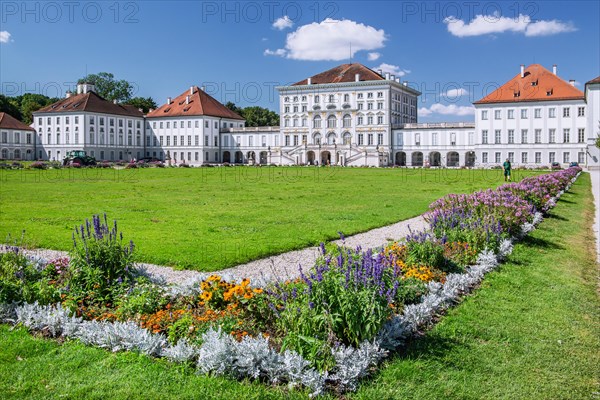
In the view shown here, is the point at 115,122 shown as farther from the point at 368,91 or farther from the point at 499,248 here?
the point at 499,248

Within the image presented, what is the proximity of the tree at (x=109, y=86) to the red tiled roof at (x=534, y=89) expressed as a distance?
74182 millimetres

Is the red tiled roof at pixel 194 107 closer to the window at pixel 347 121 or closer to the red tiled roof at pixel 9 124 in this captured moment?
the red tiled roof at pixel 9 124

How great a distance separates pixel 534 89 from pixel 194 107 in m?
57.1

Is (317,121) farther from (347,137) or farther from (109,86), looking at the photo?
(109,86)

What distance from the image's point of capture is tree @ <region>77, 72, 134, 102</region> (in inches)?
4358

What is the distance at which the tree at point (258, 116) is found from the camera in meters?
114

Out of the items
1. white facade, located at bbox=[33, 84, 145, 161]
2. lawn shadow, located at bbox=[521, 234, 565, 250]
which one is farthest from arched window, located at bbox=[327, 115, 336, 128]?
lawn shadow, located at bbox=[521, 234, 565, 250]

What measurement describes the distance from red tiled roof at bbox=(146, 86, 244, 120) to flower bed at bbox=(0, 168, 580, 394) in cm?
9077

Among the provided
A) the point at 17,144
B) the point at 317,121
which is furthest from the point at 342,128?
the point at 17,144

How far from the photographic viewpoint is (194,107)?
3826 inches

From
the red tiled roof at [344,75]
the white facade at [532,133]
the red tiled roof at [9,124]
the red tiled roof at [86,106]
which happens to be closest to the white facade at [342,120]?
the red tiled roof at [344,75]

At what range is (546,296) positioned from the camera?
293 inches

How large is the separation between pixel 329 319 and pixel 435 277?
3139mm

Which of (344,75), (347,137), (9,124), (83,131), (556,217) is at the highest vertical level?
(344,75)
